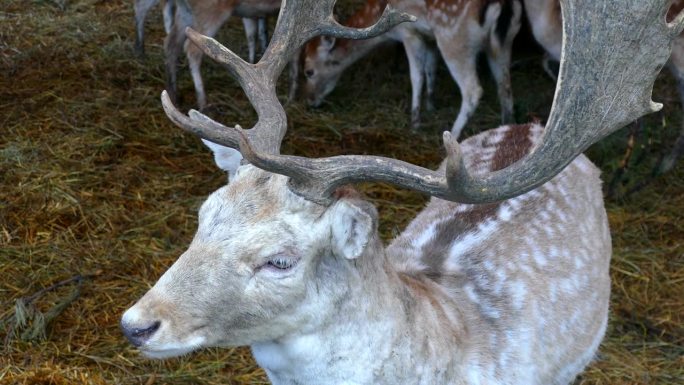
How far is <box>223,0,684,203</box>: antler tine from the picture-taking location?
2.36 meters

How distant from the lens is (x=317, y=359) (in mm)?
2465

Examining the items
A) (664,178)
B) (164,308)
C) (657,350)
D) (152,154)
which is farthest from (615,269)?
(164,308)

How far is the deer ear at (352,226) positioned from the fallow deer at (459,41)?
4035 mm

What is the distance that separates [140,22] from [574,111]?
5333 mm

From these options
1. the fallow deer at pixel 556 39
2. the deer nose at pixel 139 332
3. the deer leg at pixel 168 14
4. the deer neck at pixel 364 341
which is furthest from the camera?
the deer leg at pixel 168 14

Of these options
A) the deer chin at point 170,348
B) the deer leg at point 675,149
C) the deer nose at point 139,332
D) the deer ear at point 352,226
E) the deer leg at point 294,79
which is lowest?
the deer leg at point 294,79

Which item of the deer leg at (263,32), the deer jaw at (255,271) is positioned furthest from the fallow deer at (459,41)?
the deer jaw at (255,271)

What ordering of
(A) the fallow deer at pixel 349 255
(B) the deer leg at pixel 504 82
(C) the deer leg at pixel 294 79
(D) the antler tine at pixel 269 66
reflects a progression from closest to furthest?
(A) the fallow deer at pixel 349 255, (D) the antler tine at pixel 269 66, (B) the deer leg at pixel 504 82, (C) the deer leg at pixel 294 79

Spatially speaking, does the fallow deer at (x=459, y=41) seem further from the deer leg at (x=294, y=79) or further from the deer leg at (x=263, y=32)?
the deer leg at (x=263, y=32)

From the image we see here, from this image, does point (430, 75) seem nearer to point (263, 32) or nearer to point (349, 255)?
point (263, 32)

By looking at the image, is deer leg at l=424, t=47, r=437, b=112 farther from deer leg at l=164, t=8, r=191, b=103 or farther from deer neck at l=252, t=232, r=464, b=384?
deer neck at l=252, t=232, r=464, b=384

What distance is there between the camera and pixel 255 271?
2357mm

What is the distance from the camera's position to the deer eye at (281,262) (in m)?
2.36

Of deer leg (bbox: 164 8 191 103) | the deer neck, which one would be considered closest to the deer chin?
the deer neck
